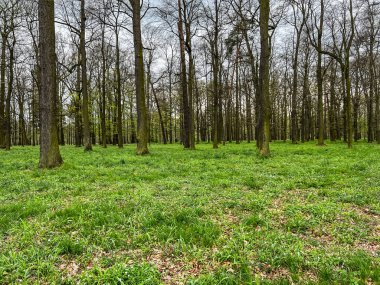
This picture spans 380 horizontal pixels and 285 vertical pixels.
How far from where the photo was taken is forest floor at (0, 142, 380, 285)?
2.70 metres

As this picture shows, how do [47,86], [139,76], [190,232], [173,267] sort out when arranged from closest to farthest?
[173,267]
[190,232]
[47,86]
[139,76]

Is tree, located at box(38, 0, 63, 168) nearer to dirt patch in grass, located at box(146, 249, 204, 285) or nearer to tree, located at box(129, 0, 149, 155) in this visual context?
tree, located at box(129, 0, 149, 155)

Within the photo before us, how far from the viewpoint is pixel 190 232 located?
11.8 feet

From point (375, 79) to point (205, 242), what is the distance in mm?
28740

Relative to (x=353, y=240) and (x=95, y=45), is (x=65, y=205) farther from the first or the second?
(x=95, y=45)

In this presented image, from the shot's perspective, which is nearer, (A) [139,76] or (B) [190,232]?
(B) [190,232]

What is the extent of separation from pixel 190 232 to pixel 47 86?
7.60 m

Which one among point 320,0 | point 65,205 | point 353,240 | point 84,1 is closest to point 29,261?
point 65,205

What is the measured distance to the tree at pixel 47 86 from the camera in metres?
8.40

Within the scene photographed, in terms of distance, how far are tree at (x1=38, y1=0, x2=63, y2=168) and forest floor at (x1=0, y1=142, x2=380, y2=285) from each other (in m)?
2.19

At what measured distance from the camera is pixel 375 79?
2422cm

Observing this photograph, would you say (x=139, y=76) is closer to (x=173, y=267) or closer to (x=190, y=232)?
(x=190, y=232)

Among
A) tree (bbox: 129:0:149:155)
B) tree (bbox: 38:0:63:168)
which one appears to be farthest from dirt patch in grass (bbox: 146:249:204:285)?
tree (bbox: 129:0:149:155)

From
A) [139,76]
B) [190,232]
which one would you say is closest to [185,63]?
[139,76]
